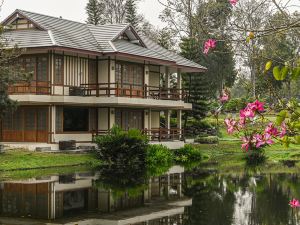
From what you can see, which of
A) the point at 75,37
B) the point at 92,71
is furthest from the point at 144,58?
the point at 75,37

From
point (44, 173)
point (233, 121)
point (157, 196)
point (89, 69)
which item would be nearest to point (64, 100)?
point (89, 69)

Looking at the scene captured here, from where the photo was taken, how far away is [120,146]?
90.2 ft

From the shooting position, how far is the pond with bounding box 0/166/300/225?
541 inches

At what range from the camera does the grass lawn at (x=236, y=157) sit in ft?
96.6

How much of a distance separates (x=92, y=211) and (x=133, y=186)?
578 cm

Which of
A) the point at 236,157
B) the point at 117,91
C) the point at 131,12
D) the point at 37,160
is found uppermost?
the point at 131,12

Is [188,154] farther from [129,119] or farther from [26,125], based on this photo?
[26,125]

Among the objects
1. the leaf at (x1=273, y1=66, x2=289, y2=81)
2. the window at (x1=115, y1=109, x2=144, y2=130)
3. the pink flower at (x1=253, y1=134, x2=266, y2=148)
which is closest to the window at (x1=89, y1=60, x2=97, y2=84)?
the window at (x1=115, y1=109, x2=144, y2=130)

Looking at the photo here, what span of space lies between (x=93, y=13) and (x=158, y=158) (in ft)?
116

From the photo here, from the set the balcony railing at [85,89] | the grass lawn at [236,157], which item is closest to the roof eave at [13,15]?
the balcony railing at [85,89]

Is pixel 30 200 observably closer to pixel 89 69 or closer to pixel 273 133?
pixel 273 133

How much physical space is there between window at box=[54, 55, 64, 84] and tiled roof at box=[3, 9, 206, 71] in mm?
1120

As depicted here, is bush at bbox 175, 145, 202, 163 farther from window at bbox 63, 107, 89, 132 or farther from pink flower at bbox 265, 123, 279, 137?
pink flower at bbox 265, 123, 279, 137

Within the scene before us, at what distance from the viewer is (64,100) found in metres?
32.2
